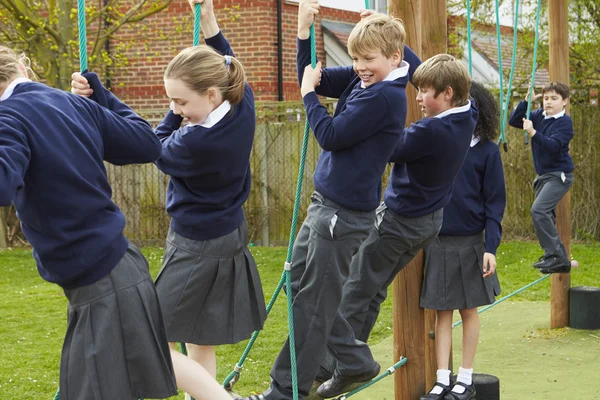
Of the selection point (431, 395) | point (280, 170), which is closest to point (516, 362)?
point (431, 395)

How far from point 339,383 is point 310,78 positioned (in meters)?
1.37

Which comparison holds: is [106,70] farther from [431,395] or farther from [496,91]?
[431,395]

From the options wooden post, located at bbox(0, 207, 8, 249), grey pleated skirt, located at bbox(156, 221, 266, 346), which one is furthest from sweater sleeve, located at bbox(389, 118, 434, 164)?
wooden post, located at bbox(0, 207, 8, 249)

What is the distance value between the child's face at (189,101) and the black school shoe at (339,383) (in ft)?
4.63

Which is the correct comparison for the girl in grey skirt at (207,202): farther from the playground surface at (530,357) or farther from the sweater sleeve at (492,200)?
the playground surface at (530,357)

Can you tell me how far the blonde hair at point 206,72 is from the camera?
120 inches

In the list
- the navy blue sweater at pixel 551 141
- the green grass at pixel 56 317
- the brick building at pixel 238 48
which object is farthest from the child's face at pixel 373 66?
the brick building at pixel 238 48

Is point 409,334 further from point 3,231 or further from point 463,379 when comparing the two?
point 3,231

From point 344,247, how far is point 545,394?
6.44 feet

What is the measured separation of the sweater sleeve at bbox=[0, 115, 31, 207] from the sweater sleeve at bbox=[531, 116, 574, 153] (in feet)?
16.3

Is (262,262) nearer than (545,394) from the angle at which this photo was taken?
No

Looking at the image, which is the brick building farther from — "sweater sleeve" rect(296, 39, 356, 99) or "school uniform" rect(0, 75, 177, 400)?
"school uniform" rect(0, 75, 177, 400)

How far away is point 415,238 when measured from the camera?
391 centimetres

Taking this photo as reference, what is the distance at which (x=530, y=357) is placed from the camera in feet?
18.8
